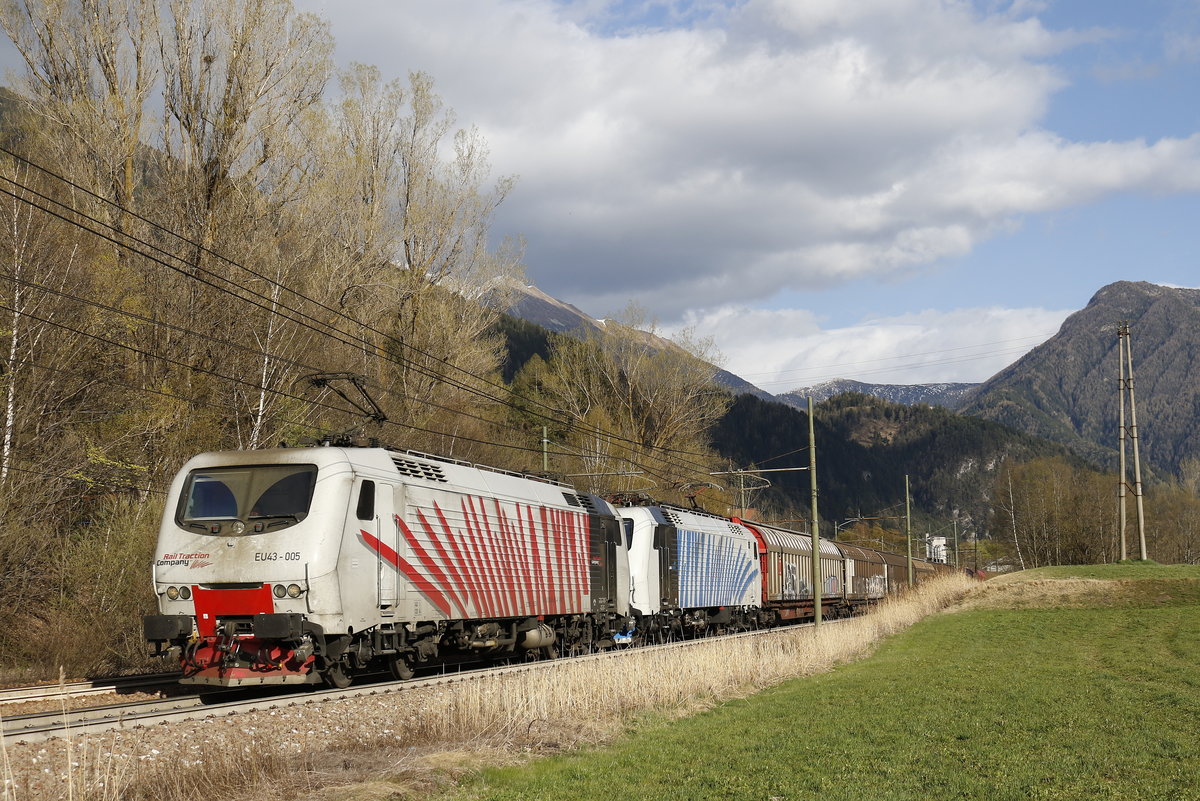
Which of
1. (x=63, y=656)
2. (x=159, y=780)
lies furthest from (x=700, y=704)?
(x=63, y=656)

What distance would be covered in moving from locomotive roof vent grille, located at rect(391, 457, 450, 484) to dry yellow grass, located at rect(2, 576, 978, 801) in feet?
12.2

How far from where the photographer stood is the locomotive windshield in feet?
49.4

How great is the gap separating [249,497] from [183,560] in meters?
1.26

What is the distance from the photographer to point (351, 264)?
3784 centimetres

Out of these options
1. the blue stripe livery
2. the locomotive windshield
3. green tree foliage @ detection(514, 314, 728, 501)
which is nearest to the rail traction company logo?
the locomotive windshield

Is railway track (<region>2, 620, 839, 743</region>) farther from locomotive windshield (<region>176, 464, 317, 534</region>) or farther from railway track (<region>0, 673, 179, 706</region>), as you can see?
locomotive windshield (<region>176, 464, 317, 534</region>)

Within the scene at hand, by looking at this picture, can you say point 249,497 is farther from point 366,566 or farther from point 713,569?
point 713,569

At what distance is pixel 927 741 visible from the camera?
39.7ft

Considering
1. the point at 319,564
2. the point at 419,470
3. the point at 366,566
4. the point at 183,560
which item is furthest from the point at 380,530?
the point at 183,560

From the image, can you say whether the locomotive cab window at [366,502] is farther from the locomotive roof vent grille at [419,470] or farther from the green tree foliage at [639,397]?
the green tree foliage at [639,397]

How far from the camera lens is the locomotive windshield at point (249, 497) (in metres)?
15.1

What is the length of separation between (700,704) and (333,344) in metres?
22.9

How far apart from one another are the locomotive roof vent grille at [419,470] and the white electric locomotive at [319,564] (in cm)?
3

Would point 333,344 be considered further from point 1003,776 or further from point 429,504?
point 1003,776
